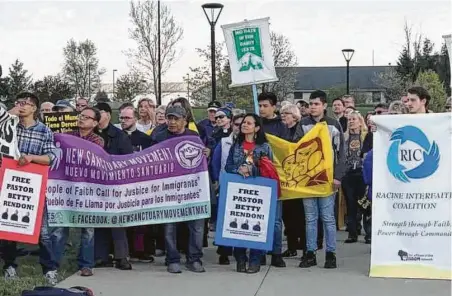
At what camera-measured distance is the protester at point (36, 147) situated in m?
7.78

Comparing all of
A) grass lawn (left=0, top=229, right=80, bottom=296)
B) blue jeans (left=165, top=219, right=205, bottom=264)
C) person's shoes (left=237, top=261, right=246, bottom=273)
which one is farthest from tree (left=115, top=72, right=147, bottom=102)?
person's shoes (left=237, top=261, right=246, bottom=273)

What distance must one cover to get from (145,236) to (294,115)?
8.06 feet

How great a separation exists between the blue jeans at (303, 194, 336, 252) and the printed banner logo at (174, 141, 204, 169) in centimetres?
137

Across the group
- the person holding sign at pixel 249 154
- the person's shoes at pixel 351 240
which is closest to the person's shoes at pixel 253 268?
the person holding sign at pixel 249 154

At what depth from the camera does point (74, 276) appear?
822 cm

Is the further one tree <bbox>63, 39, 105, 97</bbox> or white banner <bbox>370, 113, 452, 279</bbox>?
tree <bbox>63, 39, 105, 97</bbox>

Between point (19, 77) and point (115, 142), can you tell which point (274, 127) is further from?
point (19, 77)

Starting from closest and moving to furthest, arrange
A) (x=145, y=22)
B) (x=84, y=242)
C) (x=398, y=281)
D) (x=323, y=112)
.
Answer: (x=398, y=281), (x=84, y=242), (x=323, y=112), (x=145, y=22)

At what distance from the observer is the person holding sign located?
27.8 feet

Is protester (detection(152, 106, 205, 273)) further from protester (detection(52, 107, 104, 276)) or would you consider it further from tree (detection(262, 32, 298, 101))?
tree (detection(262, 32, 298, 101))

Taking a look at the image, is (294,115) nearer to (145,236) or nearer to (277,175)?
(277,175)

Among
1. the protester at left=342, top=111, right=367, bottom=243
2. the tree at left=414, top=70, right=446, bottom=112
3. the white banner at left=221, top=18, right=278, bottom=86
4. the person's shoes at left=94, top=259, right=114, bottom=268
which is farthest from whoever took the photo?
the tree at left=414, top=70, right=446, bottom=112

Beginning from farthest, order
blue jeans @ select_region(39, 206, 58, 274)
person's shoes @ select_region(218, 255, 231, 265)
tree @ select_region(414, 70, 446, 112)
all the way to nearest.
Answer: tree @ select_region(414, 70, 446, 112), person's shoes @ select_region(218, 255, 231, 265), blue jeans @ select_region(39, 206, 58, 274)

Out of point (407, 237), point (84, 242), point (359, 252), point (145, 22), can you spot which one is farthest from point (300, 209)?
point (145, 22)
